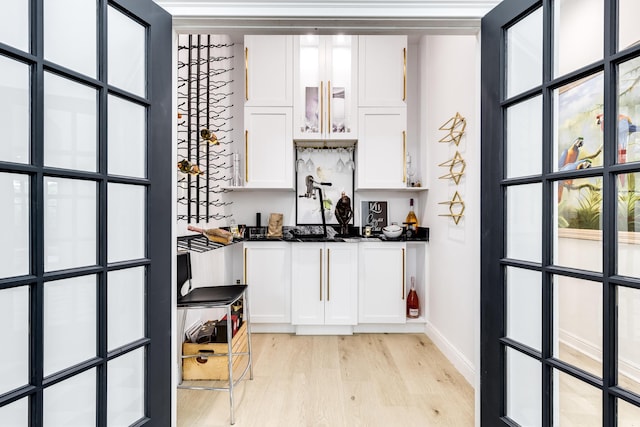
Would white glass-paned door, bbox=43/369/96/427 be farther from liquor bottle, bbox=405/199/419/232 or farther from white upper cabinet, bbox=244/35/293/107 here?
liquor bottle, bbox=405/199/419/232

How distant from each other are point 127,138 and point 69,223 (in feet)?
1.19

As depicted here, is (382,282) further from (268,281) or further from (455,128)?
(455,128)

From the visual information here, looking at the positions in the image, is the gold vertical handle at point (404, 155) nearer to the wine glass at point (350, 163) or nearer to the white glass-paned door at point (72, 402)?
the wine glass at point (350, 163)

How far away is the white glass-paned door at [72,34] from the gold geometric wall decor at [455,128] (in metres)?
2.14

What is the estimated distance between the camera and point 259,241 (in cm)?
312

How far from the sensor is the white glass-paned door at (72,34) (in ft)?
3.23

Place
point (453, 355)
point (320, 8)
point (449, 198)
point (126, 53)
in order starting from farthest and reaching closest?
point (449, 198)
point (453, 355)
point (320, 8)
point (126, 53)

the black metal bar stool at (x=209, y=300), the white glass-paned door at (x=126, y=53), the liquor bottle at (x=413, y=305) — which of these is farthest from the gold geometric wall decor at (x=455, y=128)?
the white glass-paned door at (x=126, y=53)

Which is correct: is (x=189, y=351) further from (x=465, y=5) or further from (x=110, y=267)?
(x=465, y=5)

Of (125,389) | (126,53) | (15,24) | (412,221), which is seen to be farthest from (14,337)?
(412,221)

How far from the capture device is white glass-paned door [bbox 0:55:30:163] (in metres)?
0.88

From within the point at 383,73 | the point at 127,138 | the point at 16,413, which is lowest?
the point at 16,413

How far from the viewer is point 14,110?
0.91m

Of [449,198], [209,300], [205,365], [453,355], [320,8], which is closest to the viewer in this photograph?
[320,8]
